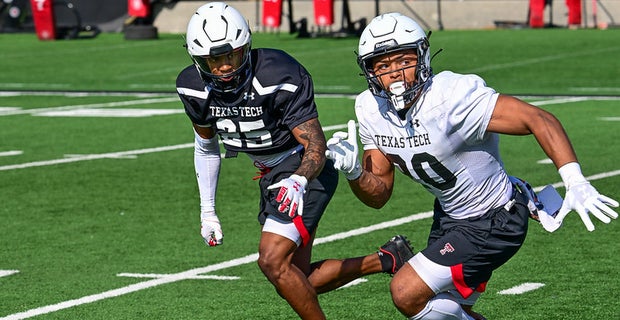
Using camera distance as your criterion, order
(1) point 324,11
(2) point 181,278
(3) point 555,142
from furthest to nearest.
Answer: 1. (1) point 324,11
2. (2) point 181,278
3. (3) point 555,142

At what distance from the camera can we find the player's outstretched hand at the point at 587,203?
228 inches

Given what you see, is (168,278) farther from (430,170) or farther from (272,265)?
(430,170)

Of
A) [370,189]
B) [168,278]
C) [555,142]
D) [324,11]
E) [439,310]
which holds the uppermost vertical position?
[555,142]

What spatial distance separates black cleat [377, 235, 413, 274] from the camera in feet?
25.6

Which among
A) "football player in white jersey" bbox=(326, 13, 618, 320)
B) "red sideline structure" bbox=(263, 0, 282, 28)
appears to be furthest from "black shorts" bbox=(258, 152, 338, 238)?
"red sideline structure" bbox=(263, 0, 282, 28)

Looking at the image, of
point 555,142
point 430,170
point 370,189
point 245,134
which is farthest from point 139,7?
point 555,142

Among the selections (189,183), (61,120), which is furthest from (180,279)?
(61,120)

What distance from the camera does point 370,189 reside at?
685 cm

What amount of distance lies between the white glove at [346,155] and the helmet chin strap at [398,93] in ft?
0.83

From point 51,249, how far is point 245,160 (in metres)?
4.79

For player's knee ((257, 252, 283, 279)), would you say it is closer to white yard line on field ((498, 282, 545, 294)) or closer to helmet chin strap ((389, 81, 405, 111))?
helmet chin strap ((389, 81, 405, 111))

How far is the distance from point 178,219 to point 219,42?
4226 millimetres

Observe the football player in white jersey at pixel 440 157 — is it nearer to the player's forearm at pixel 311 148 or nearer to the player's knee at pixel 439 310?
the player's knee at pixel 439 310

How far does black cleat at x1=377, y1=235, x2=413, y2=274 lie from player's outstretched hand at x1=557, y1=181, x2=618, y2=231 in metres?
1.94
